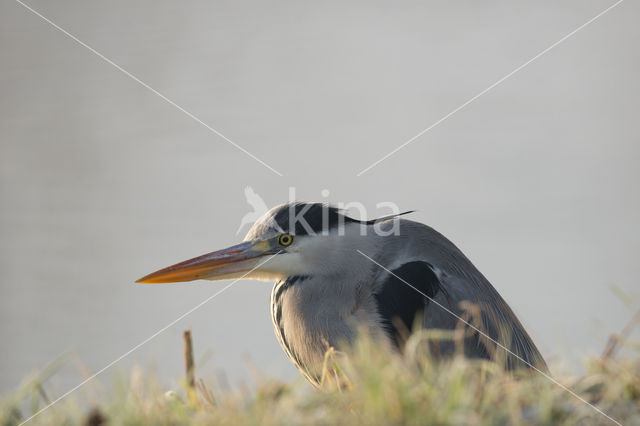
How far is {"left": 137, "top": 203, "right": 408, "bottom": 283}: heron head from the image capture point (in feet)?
12.1

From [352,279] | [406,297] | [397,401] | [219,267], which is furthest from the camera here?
[219,267]

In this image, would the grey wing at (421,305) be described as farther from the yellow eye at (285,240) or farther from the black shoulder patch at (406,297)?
the yellow eye at (285,240)

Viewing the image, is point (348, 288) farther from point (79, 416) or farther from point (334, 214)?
point (79, 416)

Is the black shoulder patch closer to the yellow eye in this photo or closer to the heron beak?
the yellow eye

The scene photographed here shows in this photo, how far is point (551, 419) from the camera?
1841mm

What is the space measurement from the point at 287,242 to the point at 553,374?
1615mm

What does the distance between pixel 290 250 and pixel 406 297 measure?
0.60 metres

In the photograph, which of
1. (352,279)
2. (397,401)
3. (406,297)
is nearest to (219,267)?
(352,279)

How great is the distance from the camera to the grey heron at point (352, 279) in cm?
344

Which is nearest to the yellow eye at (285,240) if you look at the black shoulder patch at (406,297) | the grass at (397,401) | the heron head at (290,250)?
the heron head at (290,250)

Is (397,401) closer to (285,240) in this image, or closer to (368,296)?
(368,296)

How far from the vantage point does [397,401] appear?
1.75 metres

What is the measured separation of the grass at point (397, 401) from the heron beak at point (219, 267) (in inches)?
58.0

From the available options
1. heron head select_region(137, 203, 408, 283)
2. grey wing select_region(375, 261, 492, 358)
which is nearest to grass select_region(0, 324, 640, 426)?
grey wing select_region(375, 261, 492, 358)
